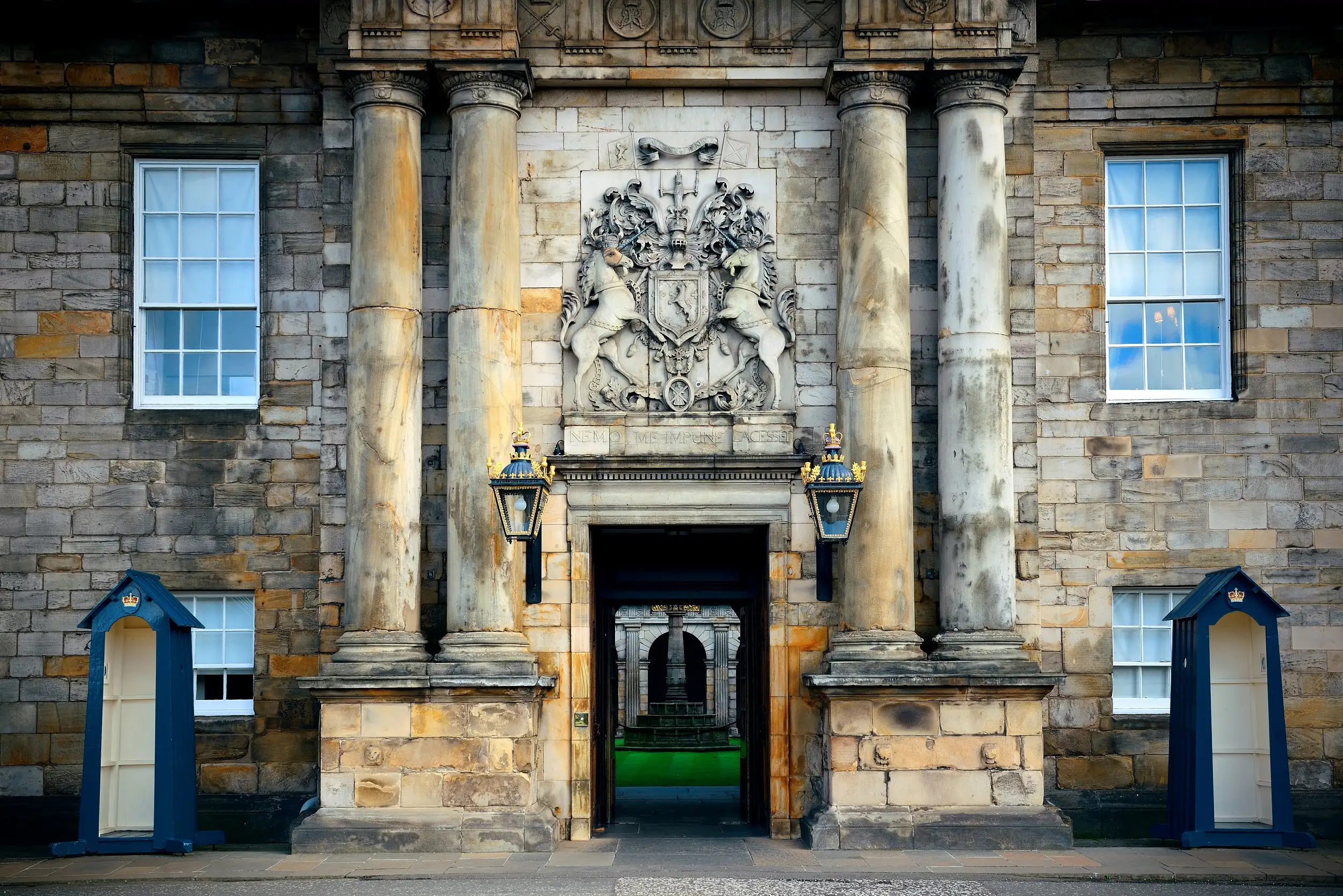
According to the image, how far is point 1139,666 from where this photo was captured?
13656mm

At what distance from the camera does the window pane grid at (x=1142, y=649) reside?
13.7 m

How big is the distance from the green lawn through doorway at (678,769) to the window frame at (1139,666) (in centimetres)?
431

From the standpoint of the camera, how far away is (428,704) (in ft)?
39.4

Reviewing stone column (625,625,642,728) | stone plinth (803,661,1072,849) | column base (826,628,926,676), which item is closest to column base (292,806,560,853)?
stone plinth (803,661,1072,849)

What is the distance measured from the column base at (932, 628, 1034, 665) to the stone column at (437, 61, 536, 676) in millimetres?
3513

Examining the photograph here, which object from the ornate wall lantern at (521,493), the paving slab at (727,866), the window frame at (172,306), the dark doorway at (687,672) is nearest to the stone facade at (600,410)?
the window frame at (172,306)

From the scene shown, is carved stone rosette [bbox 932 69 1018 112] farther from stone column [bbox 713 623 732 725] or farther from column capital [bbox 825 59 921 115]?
stone column [bbox 713 623 732 725]

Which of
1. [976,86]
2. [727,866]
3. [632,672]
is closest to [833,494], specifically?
[727,866]

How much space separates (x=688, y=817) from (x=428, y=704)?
11.7ft

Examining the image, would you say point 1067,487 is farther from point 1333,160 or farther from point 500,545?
point 500,545

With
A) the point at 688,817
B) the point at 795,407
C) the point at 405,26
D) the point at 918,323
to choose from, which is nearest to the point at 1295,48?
the point at 918,323

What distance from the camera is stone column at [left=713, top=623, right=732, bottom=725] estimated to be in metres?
32.9

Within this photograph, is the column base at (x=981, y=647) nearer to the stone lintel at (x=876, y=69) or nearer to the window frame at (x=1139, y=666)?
the window frame at (x=1139, y=666)

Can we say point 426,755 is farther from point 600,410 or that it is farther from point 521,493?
point 600,410
